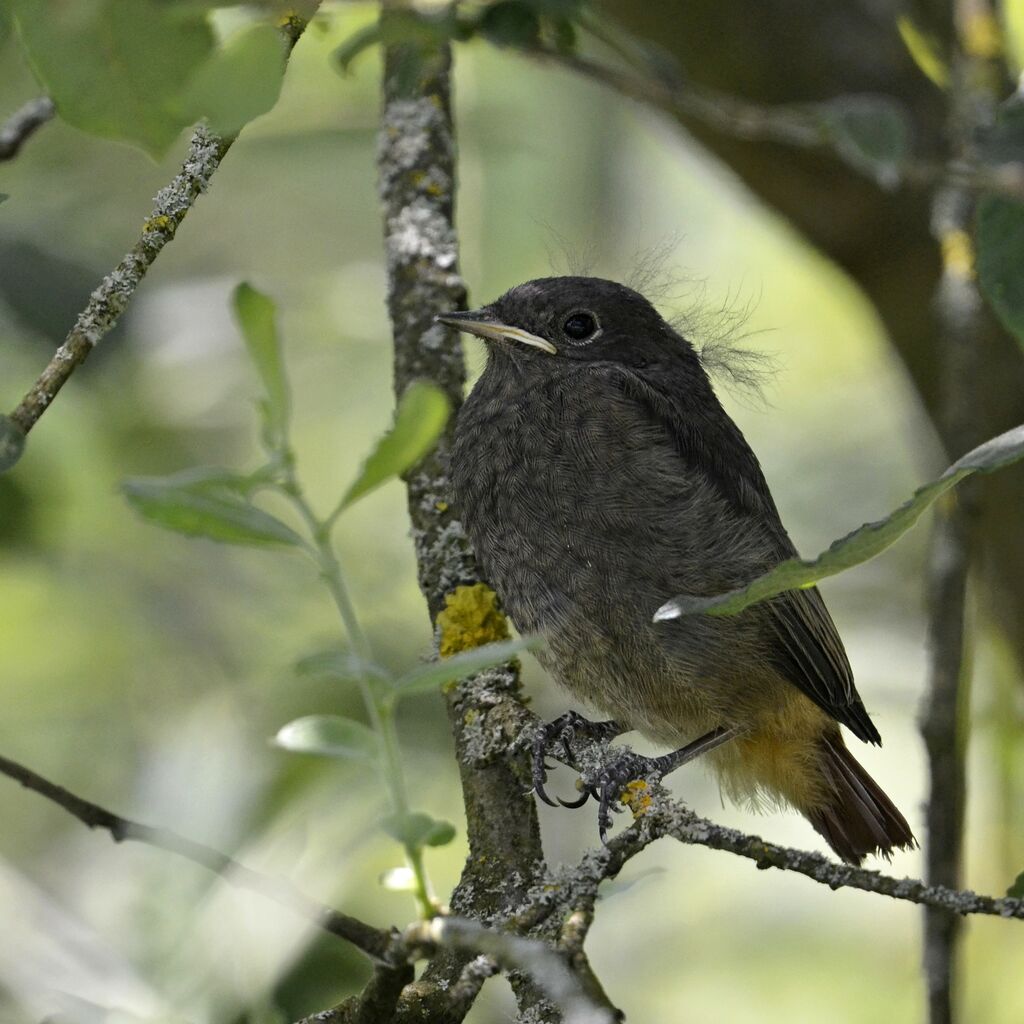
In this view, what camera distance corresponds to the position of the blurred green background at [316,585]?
3.38 m

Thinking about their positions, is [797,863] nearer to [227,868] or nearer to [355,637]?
[227,868]

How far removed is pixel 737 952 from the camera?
527cm

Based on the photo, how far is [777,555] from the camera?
362 cm

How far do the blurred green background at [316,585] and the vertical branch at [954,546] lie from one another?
1.69 ft

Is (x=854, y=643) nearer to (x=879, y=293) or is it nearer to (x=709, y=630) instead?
(x=879, y=293)

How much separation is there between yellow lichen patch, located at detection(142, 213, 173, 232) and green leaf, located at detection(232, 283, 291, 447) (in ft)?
2.34

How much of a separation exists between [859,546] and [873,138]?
1.20 meters

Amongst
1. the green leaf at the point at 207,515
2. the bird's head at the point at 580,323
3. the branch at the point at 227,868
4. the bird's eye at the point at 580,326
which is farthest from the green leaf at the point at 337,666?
the bird's eye at the point at 580,326

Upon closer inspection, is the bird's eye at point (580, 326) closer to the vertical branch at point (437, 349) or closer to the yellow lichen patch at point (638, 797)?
the vertical branch at point (437, 349)

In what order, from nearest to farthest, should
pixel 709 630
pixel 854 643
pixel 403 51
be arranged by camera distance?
pixel 403 51 → pixel 709 630 → pixel 854 643

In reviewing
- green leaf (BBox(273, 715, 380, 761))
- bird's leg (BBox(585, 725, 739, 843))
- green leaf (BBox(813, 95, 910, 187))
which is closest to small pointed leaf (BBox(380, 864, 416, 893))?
green leaf (BBox(273, 715, 380, 761))

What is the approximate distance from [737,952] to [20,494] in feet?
10.4

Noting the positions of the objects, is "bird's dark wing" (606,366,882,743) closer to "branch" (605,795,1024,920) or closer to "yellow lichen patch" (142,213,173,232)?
"branch" (605,795,1024,920)

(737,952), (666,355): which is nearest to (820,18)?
(666,355)
